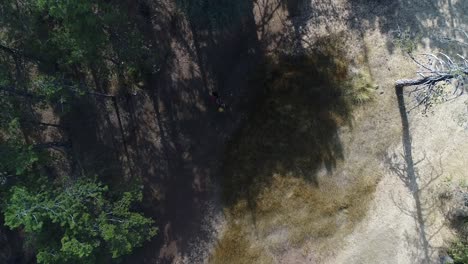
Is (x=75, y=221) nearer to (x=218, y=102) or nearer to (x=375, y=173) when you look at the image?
(x=218, y=102)

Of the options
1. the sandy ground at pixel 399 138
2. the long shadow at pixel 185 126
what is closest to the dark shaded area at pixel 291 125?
the long shadow at pixel 185 126

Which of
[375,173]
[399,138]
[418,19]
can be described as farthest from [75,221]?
[418,19]

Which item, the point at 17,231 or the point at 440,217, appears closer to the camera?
the point at 440,217

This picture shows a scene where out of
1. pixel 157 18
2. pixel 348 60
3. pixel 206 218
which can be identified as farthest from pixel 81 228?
pixel 348 60

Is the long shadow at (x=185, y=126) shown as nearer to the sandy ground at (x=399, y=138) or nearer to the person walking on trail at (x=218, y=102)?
the person walking on trail at (x=218, y=102)

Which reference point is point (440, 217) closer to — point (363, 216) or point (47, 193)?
point (363, 216)
